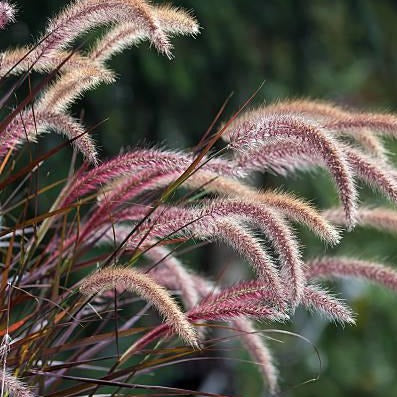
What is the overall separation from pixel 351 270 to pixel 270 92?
10.1ft

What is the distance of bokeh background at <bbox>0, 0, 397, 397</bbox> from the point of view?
156 inches

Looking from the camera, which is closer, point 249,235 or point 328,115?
point 249,235

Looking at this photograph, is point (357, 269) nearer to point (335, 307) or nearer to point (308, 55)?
point (335, 307)

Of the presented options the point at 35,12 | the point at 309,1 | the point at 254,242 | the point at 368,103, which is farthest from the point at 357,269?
the point at 368,103

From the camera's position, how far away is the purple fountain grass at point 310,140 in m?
1.19

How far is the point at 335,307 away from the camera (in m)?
1.28

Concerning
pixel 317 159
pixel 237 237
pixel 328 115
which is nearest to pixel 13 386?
pixel 237 237

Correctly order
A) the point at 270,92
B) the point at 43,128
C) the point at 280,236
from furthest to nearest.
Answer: the point at 270,92
the point at 43,128
the point at 280,236

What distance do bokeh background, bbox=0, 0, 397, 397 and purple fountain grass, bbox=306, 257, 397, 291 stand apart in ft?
7.07

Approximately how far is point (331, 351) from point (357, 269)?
338cm

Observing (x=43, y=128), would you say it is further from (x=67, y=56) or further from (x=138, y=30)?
(x=138, y=30)

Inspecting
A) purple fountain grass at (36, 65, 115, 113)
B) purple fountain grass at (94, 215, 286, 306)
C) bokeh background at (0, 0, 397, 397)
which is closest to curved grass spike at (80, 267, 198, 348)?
purple fountain grass at (94, 215, 286, 306)

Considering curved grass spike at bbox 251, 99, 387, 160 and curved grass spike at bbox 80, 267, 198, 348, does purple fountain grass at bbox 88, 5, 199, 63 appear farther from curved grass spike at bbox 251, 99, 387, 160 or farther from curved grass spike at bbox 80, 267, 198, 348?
curved grass spike at bbox 80, 267, 198, 348

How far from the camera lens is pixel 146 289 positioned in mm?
1157
